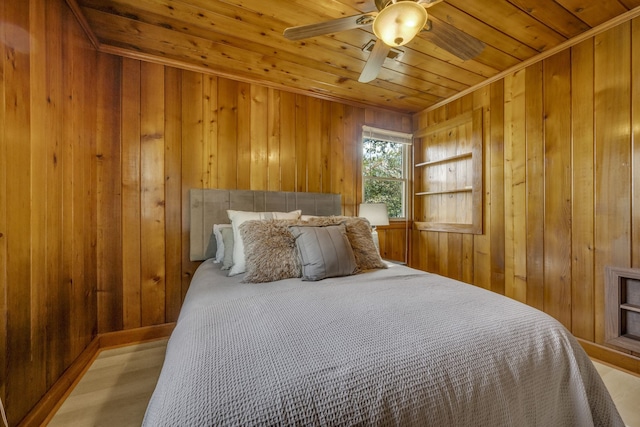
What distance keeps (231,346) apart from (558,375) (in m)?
1.12

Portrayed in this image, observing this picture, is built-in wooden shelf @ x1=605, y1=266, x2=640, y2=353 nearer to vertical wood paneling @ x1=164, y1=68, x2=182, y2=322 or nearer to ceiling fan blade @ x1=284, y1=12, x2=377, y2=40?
ceiling fan blade @ x1=284, y1=12, x2=377, y2=40

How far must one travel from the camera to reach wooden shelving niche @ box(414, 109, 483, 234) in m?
2.70

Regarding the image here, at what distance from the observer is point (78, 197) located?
1739 mm

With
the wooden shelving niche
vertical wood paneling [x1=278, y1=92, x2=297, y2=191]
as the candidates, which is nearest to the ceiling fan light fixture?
vertical wood paneling [x1=278, y1=92, x2=297, y2=191]

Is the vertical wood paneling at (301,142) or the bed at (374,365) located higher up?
the vertical wood paneling at (301,142)

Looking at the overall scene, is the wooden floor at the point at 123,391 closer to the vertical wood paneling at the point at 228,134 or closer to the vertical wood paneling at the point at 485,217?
the vertical wood paneling at the point at 485,217

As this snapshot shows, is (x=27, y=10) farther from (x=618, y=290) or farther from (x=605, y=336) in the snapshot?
(x=605, y=336)

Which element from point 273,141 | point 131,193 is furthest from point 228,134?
point 131,193

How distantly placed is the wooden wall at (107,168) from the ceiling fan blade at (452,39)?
1.53m

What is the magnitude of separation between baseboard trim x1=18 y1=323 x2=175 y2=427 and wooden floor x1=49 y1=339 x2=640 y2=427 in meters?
0.04

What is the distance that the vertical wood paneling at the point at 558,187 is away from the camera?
2057 millimetres

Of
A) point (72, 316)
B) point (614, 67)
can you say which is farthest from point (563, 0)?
point (72, 316)

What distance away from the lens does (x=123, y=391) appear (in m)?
1.55

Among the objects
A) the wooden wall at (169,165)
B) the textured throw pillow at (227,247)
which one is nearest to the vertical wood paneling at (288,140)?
the wooden wall at (169,165)
